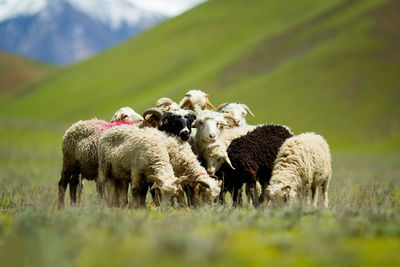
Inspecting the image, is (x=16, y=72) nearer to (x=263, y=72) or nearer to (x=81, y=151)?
(x=263, y=72)

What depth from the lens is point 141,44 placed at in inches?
4343

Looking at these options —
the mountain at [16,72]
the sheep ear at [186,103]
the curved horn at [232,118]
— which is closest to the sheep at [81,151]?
the sheep ear at [186,103]

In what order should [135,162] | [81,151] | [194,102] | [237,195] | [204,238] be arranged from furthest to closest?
[194,102], [81,151], [237,195], [135,162], [204,238]

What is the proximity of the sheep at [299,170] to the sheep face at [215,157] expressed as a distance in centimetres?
112

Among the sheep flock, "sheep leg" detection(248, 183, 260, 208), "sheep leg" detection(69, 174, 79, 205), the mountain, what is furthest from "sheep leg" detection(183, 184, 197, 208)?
the mountain

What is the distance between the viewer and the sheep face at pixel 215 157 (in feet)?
37.4

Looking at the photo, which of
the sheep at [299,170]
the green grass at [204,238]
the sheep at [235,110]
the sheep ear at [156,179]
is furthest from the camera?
the sheep at [235,110]

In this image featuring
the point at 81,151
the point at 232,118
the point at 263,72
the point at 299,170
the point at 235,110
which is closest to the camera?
the point at 299,170

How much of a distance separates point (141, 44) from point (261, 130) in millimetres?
100101

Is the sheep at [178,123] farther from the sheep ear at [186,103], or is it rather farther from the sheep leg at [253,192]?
the sheep leg at [253,192]

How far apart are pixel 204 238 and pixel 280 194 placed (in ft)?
15.6

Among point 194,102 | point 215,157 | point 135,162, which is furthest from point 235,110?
point 135,162

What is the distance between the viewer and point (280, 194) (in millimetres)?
10742

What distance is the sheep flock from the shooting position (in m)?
10.6
